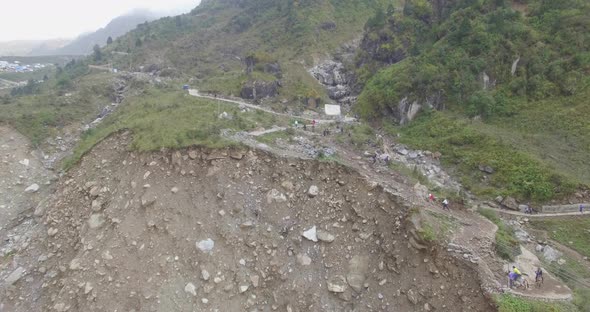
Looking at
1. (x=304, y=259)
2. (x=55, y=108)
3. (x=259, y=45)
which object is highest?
(x=259, y=45)

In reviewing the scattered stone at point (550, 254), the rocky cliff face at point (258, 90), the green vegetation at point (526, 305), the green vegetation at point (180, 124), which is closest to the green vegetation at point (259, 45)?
the rocky cliff face at point (258, 90)

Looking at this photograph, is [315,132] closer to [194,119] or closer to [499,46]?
[194,119]

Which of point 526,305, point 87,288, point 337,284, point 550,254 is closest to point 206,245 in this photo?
point 87,288

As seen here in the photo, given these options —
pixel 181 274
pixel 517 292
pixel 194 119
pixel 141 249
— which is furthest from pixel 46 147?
pixel 517 292

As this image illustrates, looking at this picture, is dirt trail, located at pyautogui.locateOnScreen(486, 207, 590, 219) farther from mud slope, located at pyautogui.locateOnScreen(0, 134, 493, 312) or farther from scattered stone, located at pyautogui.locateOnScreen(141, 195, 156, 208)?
scattered stone, located at pyautogui.locateOnScreen(141, 195, 156, 208)

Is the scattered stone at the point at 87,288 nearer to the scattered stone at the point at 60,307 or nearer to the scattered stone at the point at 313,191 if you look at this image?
the scattered stone at the point at 60,307

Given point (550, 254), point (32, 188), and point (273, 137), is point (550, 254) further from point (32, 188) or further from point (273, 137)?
point (32, 188)
